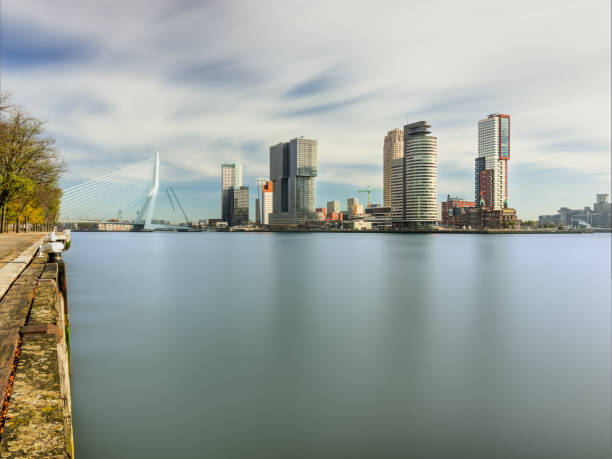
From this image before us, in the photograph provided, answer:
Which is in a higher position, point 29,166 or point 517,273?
point 29,166

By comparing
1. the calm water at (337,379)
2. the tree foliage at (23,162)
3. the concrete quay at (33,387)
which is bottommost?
the calm water at (337,379)

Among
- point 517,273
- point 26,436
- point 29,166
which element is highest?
point 29,166

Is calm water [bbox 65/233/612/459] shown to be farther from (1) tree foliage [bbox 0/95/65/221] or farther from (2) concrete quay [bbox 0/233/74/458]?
(1) tree foliage [bbox 0/95/65/221]

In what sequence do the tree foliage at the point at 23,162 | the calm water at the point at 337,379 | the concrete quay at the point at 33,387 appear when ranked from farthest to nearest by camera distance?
1. the tree foliage at the point at 23,162
2. the calm water at the point at 337,379
3. the concrete quay at the point at 33,387

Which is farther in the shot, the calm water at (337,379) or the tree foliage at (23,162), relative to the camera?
the tree foliage at (23,162)

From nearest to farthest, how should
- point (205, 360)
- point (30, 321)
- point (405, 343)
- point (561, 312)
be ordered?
point (30, 321) → point (205, 360) → point (405, 343) → point (561, 312)

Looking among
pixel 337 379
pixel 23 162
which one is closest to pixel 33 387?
pixel 337 379


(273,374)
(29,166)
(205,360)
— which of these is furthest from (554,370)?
(29,166)

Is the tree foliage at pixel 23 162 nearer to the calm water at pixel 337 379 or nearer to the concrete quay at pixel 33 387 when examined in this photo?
the calm water at pixel 337 379

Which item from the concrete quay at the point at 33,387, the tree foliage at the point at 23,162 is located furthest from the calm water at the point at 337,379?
the tree foliage at the point at 23,162

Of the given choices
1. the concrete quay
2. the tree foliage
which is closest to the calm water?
the concrete quay

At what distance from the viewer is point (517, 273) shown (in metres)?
38.4

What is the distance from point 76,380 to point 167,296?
43.7ft

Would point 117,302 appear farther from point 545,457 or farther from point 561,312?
point 561,312
